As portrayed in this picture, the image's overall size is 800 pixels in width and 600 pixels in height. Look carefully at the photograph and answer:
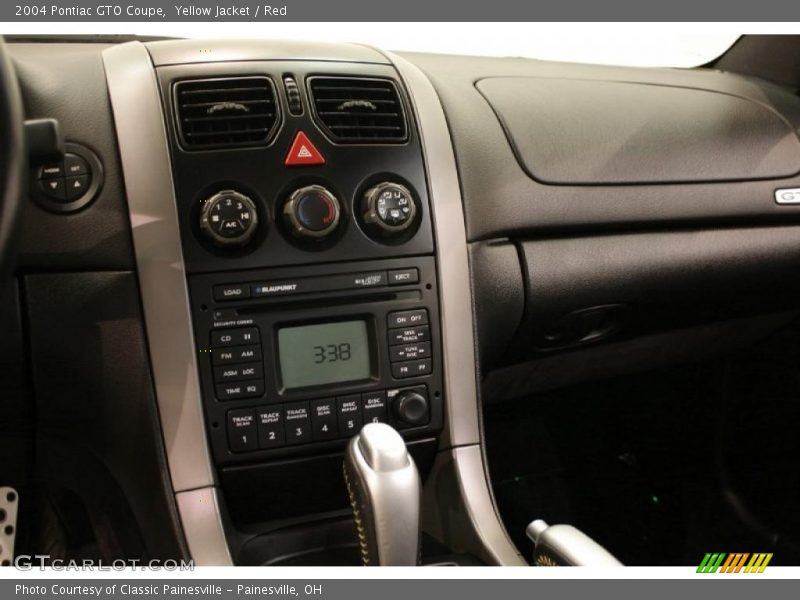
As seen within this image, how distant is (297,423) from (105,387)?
244 millimetres

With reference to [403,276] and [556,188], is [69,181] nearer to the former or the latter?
[403,276]

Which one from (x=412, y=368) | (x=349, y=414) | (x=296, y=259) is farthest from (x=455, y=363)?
(x=296, y=259)

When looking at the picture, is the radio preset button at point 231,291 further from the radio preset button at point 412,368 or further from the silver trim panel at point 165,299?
the radio preset button at point 412,368

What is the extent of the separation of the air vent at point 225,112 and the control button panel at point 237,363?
24 cm

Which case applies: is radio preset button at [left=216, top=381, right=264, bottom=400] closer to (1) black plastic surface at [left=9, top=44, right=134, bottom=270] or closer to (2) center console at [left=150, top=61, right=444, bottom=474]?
(2) center console at [left=150, top=61, right=444, bottom=474]

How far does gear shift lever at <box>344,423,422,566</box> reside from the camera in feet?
3.00

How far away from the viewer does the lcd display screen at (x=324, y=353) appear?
1.04m

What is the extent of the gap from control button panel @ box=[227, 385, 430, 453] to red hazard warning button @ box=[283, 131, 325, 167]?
1.01ft

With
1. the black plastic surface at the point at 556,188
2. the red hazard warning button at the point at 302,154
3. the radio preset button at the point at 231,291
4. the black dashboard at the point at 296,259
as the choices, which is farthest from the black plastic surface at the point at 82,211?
the black plastic surface at the point at 556,188

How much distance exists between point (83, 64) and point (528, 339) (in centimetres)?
76

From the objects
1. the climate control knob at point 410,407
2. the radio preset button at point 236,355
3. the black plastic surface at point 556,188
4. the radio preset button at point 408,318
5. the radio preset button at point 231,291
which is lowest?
the climate control knob at point 410,407

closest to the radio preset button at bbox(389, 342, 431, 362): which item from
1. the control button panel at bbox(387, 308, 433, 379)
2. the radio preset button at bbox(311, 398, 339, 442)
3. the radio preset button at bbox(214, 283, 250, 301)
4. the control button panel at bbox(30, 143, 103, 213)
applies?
the control button panel at bbox(387, 308, 433, 379)

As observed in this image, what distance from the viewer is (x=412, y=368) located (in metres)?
1.08

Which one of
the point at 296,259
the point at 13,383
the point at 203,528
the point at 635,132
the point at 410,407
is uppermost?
the point at 635,132
